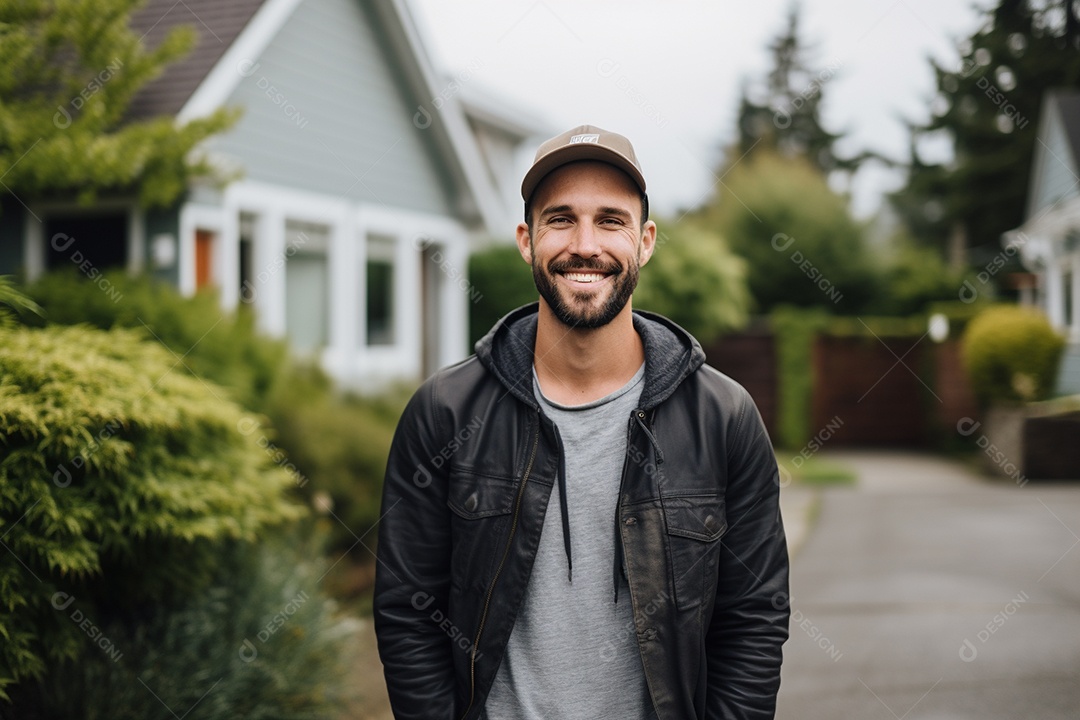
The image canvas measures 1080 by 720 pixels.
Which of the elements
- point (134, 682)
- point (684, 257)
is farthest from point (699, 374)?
point (684, 257)

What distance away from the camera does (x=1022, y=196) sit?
30.5 meters

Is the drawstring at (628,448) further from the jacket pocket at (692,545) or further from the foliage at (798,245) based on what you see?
the foliage at (798,245)

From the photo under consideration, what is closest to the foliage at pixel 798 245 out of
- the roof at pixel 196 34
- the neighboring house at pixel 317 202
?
the neighboring house at pixel 317 202

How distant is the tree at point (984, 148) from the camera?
17734mm

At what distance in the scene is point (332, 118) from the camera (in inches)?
419

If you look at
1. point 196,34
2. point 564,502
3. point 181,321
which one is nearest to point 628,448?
point 564,502

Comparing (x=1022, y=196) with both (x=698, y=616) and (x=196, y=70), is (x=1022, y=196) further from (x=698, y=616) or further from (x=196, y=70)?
(x=698, y=616)

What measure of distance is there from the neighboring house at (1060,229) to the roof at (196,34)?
45.8ft

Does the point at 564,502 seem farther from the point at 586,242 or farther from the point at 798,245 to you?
the point at 798,245

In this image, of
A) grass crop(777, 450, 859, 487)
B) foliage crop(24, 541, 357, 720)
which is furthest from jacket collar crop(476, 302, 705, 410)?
grass crop(777, 450, 859, 487)

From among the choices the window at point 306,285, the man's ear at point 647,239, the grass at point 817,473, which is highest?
the window at point 306,285

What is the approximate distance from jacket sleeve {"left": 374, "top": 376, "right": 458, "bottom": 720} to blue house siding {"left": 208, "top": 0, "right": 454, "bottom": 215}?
22.9ft

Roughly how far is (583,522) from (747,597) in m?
0.45

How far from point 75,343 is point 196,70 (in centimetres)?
511
